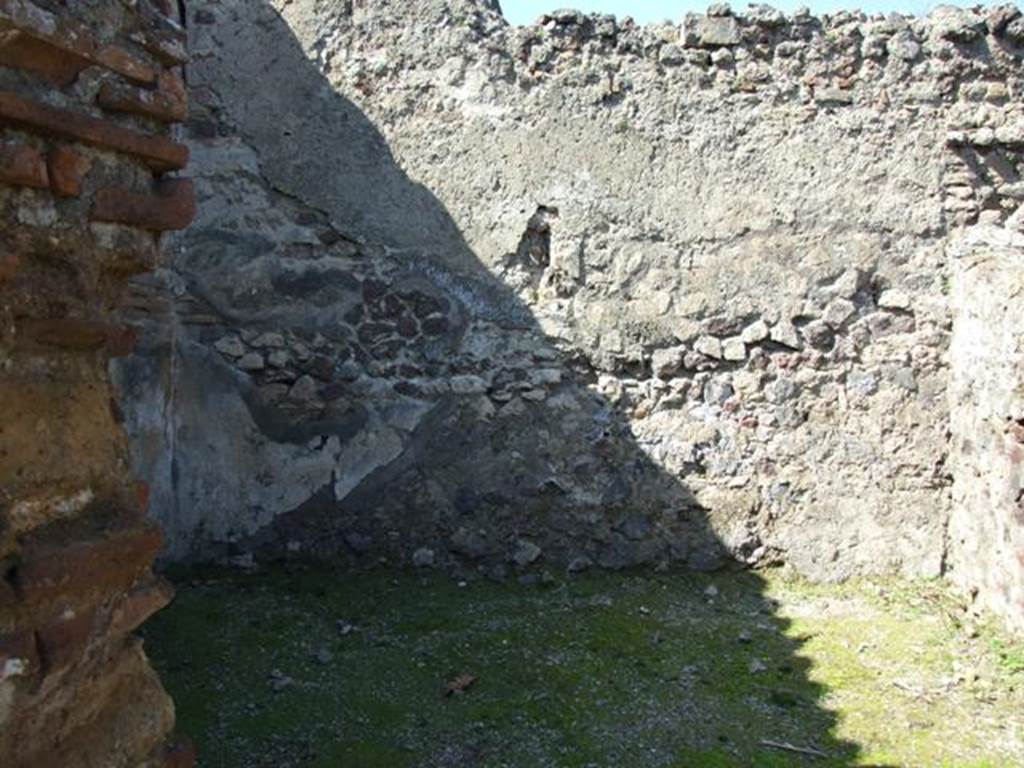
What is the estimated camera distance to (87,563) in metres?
1.68

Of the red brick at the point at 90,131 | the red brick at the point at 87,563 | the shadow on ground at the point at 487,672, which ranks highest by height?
the red brick at the point at 90,131

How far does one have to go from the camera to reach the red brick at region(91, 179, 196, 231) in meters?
1.80

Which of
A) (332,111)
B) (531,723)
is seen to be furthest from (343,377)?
(531,723)

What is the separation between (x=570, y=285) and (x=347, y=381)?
1.14m

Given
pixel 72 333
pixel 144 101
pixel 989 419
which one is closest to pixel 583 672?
pixel 989 419

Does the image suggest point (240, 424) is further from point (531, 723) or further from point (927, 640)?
point (927, 640)

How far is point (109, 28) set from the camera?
179 centimetres

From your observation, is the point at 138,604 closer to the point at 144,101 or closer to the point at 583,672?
the point at 144,101

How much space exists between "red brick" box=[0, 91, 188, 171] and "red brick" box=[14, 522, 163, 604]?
0.66 metres

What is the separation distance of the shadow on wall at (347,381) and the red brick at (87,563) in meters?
2.87

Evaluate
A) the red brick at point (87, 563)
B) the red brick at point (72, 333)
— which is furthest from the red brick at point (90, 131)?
the red brick at point (87, 563)

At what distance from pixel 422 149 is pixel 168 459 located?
1873 mm

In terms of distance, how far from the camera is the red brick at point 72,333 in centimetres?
166

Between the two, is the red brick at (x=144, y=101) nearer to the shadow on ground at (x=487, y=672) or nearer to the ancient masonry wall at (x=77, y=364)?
the ancient masonry wall at (x=77, y=364)
